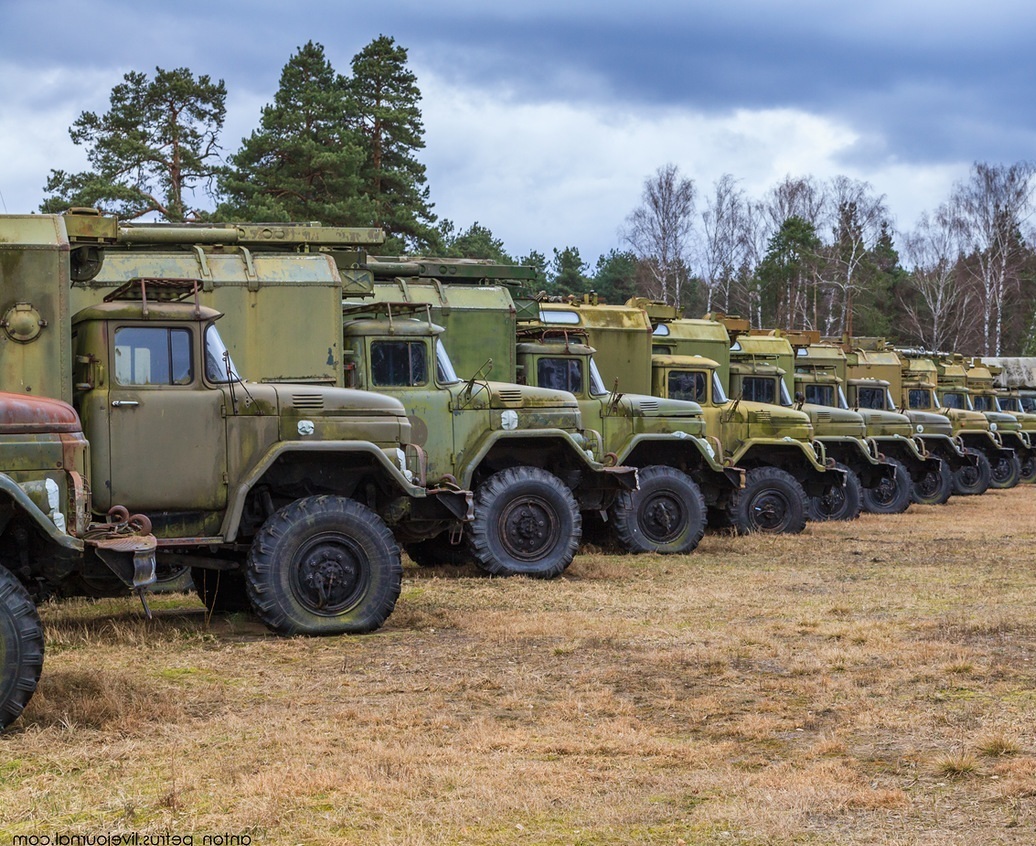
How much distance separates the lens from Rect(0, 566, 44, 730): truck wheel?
22.0ft

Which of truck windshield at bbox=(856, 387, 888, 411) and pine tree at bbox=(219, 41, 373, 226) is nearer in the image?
truck windshield at bbox=(856, 387, 888, 411)

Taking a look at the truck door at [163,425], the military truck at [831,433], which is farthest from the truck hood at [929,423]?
the truck door at [163,425]

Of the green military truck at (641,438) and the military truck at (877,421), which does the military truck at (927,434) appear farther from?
the green military truck at (641,438)

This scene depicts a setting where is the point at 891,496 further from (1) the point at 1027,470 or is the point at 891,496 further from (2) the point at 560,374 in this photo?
(1) the point at 1027,470

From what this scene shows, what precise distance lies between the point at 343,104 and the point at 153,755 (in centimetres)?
2769

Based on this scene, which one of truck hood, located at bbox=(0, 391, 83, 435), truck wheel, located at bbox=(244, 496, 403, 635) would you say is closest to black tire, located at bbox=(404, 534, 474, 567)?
truck wheel, located at bbox=(244, 496, 403, 635)

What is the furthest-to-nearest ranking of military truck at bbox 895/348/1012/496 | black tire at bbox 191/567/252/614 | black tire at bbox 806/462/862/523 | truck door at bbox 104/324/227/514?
military truck at bbox 895/348/1012/496 → black tire at bbox 806/462/862/523 → black tire at bbox 191/567/252/614 → truck door at bbox 104/324/227/514

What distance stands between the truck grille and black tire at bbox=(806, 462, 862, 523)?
1271 centimetres

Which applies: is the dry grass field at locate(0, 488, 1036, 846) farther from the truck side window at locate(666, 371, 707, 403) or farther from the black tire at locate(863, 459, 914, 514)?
the black tire at locate(863, 459, 914, 514)

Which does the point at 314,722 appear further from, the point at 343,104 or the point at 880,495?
the point at 343,104

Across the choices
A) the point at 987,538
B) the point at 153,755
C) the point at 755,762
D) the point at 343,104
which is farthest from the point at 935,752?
the point at 343,104

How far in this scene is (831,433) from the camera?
72.8ft

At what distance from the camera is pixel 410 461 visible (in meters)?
11.1

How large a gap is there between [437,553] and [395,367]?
217 centimetres
